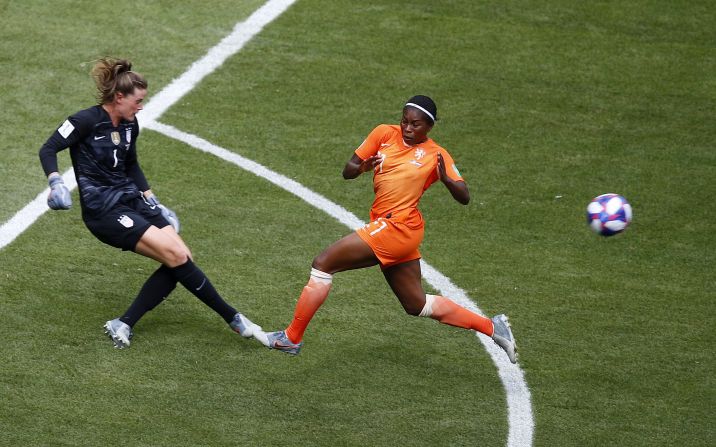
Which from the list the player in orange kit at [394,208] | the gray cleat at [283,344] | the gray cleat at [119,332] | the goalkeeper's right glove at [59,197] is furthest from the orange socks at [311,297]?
the goalkeeper's right glove at [59,197]

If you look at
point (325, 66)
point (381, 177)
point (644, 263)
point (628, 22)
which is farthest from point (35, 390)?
point (628, 22)

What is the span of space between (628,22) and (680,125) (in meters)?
2.34

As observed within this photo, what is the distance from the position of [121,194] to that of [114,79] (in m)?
0.86

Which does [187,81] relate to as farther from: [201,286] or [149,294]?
[201,286]

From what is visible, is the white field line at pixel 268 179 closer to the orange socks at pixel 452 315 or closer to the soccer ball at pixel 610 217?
the orange socks at pixel 452 315

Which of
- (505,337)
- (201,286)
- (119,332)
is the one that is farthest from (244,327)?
(505,337)

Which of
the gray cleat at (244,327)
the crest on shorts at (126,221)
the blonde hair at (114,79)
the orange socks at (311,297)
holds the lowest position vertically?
the gray cleat at (244,327)

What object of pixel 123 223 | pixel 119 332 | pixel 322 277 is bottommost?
pixel 119 332

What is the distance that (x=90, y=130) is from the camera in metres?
8.64

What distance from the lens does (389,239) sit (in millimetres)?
8656

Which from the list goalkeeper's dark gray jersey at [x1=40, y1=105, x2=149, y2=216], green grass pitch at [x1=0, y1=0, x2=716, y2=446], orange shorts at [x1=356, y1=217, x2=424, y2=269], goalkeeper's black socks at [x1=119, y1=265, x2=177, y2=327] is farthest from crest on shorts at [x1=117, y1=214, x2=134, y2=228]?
orange shorts at [x1=356, y1=217, x2=424, y2=269]

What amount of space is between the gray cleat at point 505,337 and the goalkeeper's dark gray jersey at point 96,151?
2.98 m

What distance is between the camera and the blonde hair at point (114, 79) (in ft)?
28.2

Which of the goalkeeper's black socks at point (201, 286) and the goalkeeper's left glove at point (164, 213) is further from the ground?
the goalkeeper's left glove at point (164, 213)
